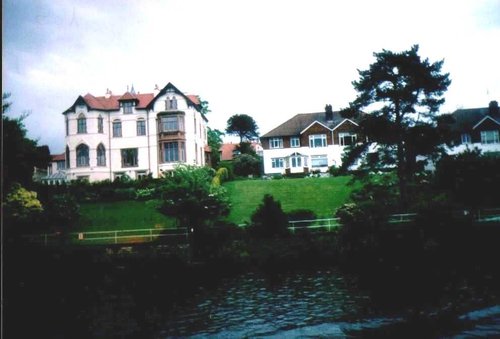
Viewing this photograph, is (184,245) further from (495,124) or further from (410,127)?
(495,124)

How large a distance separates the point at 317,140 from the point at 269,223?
33887mm

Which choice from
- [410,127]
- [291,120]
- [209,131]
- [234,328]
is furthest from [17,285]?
[209,131]

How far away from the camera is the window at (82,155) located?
45.8m

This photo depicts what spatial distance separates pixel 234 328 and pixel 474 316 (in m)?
6.72

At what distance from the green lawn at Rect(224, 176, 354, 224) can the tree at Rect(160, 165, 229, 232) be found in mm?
6483

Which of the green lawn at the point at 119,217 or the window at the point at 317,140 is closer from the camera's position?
the green lawn at the point at 119,217

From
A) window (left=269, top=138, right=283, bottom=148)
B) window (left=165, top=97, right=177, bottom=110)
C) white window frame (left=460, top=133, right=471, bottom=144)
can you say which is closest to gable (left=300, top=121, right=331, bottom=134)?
window (left=269, top=138, right=283, bottom=148)

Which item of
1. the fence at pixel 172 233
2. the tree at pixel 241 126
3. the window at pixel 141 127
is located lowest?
the fence at pixel 172 233

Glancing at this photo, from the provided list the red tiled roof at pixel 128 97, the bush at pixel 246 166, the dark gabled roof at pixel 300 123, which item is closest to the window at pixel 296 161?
the dark gabled roof at pixel 300 123

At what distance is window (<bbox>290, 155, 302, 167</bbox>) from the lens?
5706cm

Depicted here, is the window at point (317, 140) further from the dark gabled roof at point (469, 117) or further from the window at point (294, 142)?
the dark gabled roof at point (469, 117)

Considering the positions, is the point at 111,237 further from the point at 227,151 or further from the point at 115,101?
the point at 227,151

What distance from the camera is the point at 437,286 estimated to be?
15.1 metres

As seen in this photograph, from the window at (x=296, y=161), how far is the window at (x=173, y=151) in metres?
18.0
